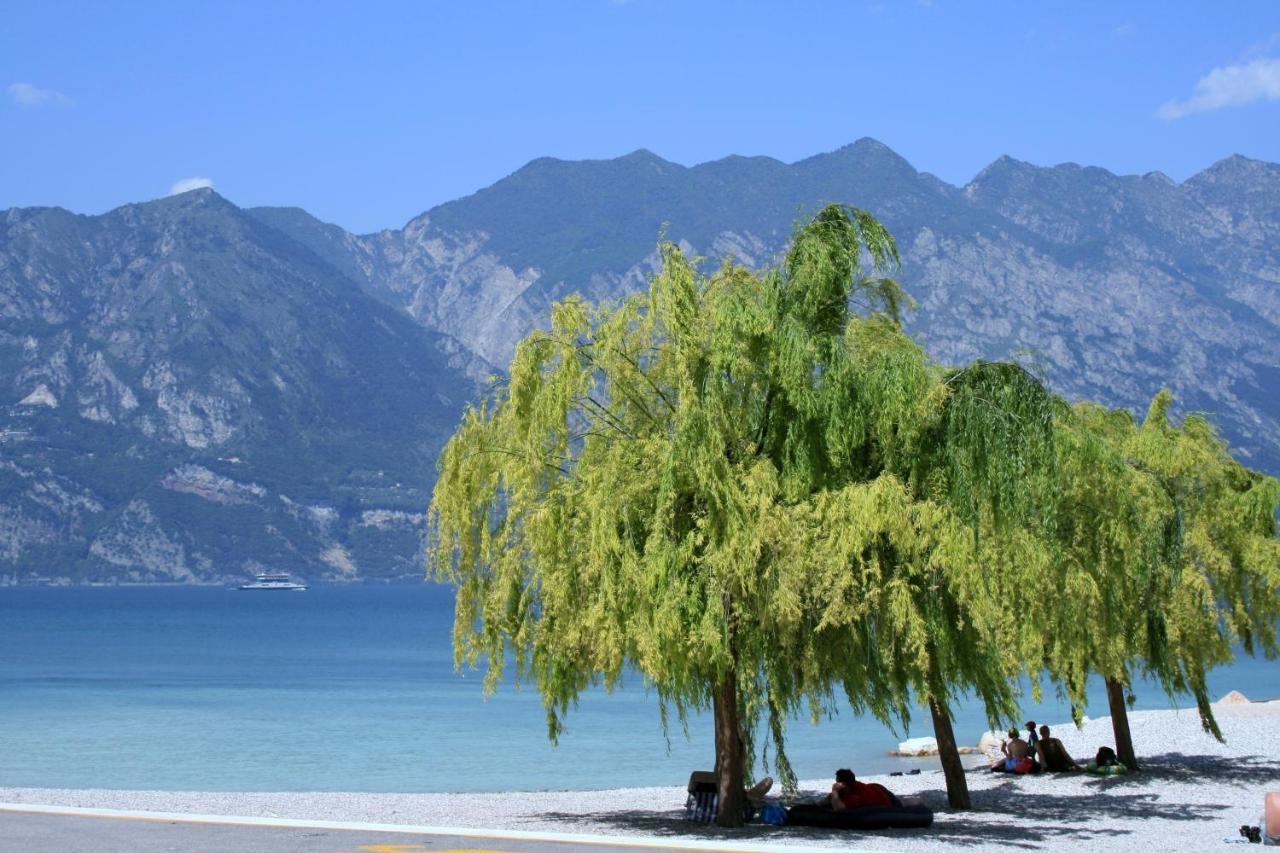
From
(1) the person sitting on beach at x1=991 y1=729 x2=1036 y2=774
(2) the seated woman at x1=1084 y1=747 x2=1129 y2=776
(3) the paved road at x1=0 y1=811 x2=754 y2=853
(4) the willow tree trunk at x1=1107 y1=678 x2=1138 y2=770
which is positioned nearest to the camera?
(3) the paved road at x1=0 y1=811 x2=754 y2=853

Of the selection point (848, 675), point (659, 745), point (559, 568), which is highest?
point (559, 568)

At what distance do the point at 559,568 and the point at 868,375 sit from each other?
15.1 ft

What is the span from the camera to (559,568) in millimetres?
19578

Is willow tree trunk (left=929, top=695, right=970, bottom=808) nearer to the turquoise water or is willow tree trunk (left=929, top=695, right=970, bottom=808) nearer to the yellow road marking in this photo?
the turquoise water

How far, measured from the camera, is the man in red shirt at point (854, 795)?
21625 mm

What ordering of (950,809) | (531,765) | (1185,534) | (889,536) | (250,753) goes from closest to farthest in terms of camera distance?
1. (889,536)
2. (950,809)
3. (1185,534)
4. (531,765)
5. (250,753)

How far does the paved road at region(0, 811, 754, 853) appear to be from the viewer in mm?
16625

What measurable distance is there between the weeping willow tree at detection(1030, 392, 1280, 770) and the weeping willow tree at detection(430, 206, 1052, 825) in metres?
4.57

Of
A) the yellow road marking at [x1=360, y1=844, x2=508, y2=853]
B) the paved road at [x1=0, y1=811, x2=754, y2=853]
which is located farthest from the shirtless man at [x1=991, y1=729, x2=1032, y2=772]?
the yellow road marking at [x1=360, y1=844, x2=508, y2=853]

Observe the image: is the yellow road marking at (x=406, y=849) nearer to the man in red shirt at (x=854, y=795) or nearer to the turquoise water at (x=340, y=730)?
the man in red shirt at (x=854, y=795)

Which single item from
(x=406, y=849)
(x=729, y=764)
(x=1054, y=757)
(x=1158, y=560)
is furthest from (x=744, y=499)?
(x=1054, y=757)

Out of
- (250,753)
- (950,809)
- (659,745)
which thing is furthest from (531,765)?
(950,809)

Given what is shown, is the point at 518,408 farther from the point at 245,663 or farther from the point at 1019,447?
the point at 245,663

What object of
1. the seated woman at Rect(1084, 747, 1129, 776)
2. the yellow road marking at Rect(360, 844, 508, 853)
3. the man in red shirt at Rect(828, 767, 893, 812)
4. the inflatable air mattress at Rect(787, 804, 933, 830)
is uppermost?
the yellow road marking at Rect(360, 844, 508, 853)
